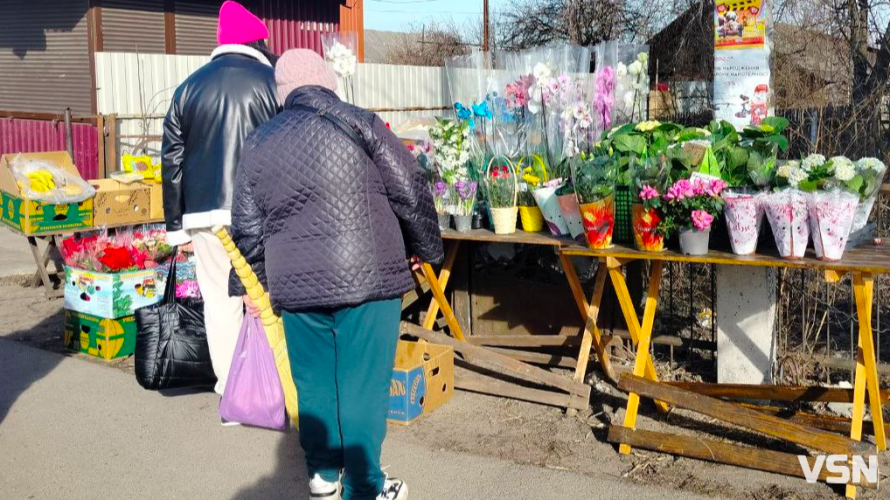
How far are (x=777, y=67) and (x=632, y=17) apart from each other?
10.9 meters

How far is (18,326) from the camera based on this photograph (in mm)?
7066

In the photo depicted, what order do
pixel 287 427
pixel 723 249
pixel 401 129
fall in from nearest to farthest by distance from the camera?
pixel 723 249 < pixel 287 427 < pixel 401 129

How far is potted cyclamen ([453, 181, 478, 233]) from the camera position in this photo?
5.16 m

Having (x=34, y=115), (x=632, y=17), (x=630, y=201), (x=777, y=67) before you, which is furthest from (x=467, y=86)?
(x=632, y=17)

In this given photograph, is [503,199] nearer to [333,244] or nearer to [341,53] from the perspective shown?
[341,53]

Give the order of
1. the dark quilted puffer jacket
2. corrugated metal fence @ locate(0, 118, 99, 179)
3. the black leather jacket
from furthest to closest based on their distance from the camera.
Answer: corrugated metal fence @ locate(0, 118, 99, 179), the black leather jacket, the dark quilted puffer jacket

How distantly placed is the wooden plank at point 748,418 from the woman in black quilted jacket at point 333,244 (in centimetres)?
146

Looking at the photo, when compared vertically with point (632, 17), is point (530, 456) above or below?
below

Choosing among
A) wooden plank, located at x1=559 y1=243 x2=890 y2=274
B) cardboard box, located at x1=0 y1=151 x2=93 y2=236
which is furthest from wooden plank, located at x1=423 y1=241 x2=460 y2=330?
cardboard box, located at x1=0 y1=151 x2=93 y2=236

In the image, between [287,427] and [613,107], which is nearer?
[287,427]

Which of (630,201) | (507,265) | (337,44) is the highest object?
(337,44)

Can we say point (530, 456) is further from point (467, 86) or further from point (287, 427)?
point (467, 86)

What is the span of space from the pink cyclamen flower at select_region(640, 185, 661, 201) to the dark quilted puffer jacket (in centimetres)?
128

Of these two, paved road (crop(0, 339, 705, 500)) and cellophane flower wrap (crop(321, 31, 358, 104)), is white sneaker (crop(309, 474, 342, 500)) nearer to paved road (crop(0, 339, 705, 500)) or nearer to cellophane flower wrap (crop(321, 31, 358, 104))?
paved road (crop(0, 339, 705, 500))
